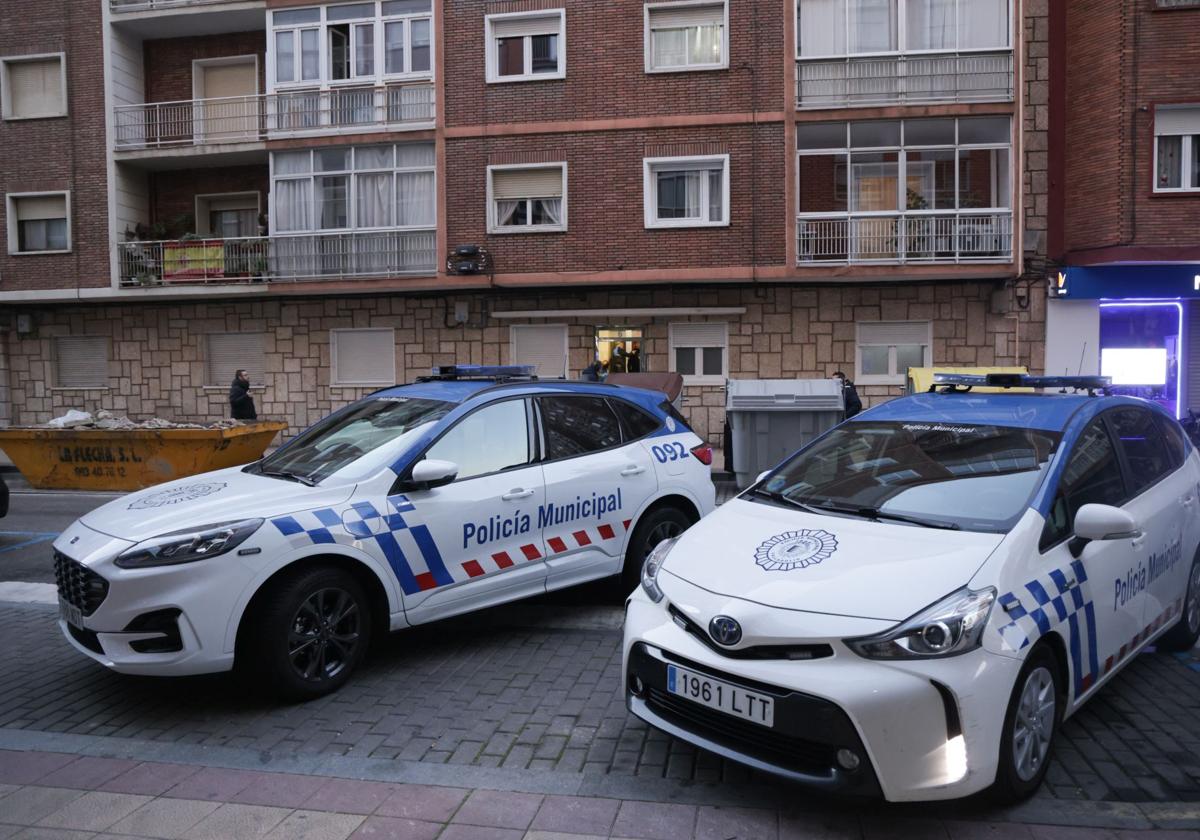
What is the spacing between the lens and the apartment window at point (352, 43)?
1873cm

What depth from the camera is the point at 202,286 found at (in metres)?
19.4

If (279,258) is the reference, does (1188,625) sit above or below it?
below

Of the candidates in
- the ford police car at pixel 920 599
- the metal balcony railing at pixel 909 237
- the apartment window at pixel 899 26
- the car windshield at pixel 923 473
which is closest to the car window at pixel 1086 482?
the ford police car at pixel 920 599

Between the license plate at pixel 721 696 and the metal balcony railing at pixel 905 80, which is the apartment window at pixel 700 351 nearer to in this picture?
the metal balcony railing at pixel 905 80

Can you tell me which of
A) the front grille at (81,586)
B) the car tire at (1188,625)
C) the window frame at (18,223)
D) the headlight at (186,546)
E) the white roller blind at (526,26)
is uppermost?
the white roller blind at (526,26)

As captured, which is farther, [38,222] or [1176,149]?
[38,222]

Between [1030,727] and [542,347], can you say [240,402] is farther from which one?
[1030,727]

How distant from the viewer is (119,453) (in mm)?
12734

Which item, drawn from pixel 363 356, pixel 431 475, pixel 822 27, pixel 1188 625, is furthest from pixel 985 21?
pixel 431 475

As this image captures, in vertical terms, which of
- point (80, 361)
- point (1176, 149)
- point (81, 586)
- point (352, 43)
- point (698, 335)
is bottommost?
point (81, 586)

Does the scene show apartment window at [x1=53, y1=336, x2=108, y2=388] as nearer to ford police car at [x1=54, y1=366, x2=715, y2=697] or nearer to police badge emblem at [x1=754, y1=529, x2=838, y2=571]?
ford police car at [x1=54, y1=366, x2=715, y2=697]

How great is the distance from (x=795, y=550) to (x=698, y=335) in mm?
14817

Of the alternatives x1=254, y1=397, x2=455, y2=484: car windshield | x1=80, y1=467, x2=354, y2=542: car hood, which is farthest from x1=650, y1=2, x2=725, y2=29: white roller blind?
x1=80, y1=467, x2=354, y2=542: car hood

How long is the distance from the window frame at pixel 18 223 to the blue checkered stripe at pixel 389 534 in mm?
19198
